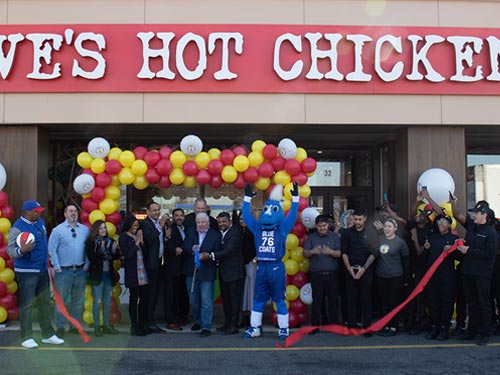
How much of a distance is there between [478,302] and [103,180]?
5.44 m

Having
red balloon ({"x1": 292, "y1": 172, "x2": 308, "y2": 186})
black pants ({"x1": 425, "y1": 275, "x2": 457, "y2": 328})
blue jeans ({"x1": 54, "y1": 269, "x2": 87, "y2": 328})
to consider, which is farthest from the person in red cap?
black pants ({"x1": 425, "y1": 275, "x2": 457, "y2": 328})

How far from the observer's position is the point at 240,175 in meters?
7.80

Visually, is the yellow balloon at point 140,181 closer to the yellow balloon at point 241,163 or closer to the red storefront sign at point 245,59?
the yellow balloon at point 241,163

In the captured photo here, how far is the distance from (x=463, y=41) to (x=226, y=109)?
161 inches

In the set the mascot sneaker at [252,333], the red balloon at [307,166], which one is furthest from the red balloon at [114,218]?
the red balloon at [307,166]

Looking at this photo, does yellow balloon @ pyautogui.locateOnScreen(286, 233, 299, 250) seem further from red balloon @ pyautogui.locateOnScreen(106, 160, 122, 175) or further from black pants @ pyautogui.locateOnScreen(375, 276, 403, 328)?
red balloon @ pyautogui.locateOnScreen(106, 160, 122, 175)

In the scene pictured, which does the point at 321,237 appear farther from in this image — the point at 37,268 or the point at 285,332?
the point at 37,268

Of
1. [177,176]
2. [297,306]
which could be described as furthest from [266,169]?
[297,306]

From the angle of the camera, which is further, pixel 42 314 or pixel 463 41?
pixel 463 41

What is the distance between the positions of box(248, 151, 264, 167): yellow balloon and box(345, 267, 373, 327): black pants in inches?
81.1

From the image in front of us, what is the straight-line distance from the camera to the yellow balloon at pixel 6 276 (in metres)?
7.75

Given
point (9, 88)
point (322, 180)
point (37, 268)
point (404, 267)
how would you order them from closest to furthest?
1. point (37, 268)
2. point (404, 267)
3. point (9, 88)
4. point (322, 180)

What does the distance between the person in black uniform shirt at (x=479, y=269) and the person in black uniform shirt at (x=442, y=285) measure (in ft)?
0.58

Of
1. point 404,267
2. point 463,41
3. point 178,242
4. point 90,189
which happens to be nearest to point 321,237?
point 404,267
